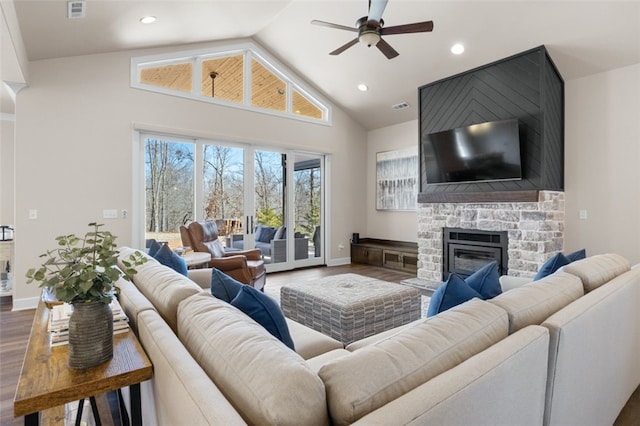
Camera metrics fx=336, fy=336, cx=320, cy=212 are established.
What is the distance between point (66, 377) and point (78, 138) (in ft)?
13.8

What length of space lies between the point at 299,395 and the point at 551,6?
4787 mm

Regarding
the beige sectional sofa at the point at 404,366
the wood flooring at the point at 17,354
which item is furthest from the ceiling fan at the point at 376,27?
the wood flooring at the point at 17,354

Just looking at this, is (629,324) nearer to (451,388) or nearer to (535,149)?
(451,388)

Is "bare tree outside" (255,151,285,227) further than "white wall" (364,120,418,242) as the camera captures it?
No

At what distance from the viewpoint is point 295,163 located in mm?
6637

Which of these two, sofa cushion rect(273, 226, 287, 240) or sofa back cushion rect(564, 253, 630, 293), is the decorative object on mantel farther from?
sofa cushion rect(273, 226, 287, 240)

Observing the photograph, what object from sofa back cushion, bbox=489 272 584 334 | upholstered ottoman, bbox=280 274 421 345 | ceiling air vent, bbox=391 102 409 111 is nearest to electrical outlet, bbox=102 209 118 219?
upholstered ottoman, bbox=280 274 421 345

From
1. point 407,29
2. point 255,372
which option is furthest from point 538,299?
point 407,29

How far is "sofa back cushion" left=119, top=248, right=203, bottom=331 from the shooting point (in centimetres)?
140

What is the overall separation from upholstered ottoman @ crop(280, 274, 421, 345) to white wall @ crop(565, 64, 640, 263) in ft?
10.1

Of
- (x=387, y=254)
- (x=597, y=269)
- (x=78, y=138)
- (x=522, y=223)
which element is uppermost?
(x=78, y=138)

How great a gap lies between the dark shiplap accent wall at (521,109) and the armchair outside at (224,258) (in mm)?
3005

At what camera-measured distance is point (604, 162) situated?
4312 mm

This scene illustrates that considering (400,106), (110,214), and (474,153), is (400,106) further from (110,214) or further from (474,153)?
(110,214)
